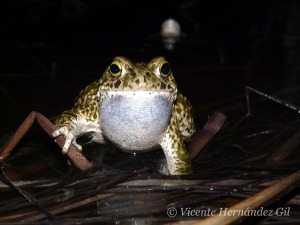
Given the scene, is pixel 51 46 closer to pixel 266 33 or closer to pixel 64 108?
pixel 64 108

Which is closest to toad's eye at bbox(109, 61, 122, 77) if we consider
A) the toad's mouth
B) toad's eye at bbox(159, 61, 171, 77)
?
the toad's mouth

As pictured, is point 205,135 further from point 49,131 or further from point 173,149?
point 49,131

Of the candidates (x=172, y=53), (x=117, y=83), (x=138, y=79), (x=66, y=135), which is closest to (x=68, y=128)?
(x=66, y=135)

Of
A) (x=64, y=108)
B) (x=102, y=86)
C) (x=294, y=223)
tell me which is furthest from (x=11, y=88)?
(x=294, y=223)

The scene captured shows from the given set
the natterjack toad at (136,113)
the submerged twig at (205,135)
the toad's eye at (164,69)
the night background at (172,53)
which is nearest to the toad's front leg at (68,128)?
the natterjack toad at (136,113)

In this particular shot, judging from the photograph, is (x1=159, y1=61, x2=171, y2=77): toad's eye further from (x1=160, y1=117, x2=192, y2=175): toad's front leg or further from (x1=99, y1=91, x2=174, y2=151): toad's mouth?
(x1=160, y1=117, x2=192, y2=175): toad's front leg
